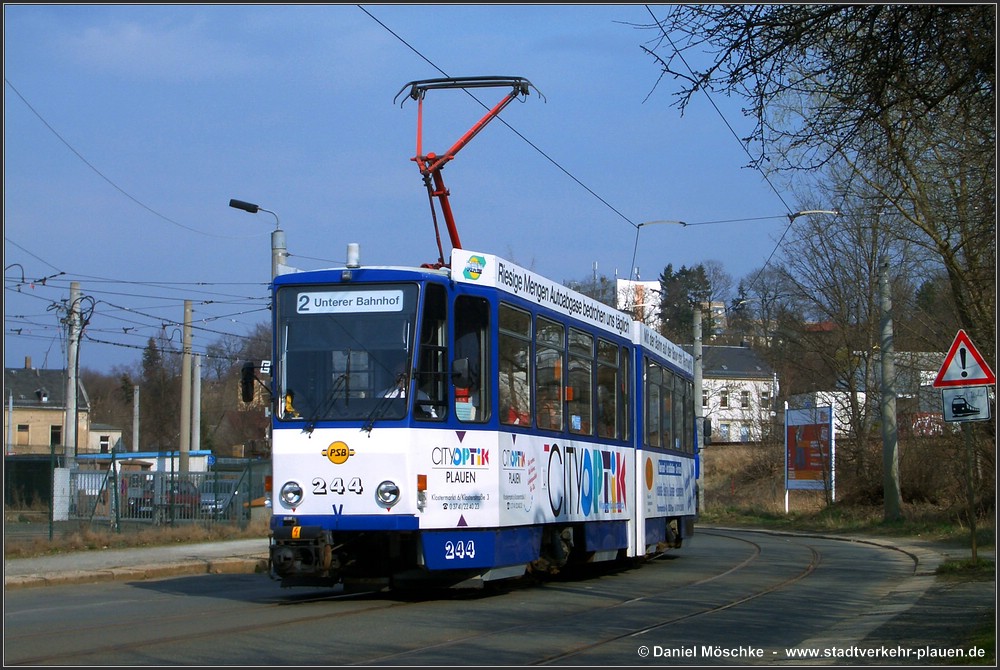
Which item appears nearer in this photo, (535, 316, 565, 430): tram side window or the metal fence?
(535, 316, 565, 430): tram side window

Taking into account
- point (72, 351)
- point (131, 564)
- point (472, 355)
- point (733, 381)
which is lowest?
point (131, 564)

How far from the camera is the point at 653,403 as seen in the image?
18016mm

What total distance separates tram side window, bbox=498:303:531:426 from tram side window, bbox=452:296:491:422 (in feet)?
0.85

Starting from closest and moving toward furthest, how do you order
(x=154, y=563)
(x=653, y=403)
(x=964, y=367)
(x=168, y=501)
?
1. (x=964, y=367)
2. (x=653, y=403)
3. (x=154, y=563)
4. (x=168, y=501)

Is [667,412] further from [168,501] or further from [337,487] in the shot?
[168,501]

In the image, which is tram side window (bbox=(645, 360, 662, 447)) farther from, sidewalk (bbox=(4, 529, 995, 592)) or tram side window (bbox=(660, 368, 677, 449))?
sidewalk (bbox=(4, 529, 995, 592))

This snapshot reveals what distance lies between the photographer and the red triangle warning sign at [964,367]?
49.5 ft

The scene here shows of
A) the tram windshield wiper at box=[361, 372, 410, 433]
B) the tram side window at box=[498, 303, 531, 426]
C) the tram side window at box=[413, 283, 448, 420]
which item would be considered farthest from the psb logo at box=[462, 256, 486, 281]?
the tram windshield wiper at box=[361, 372, 410, 433]

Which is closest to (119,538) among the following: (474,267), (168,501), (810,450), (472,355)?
(168,501)

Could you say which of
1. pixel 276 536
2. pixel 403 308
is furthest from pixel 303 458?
pixel 403 308

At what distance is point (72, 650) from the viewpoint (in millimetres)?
8773

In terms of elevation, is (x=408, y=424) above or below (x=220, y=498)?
above

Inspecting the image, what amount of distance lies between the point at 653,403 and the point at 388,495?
746cm

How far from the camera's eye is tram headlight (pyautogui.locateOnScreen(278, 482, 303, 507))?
1175cm
